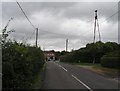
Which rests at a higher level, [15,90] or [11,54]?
[11,54]

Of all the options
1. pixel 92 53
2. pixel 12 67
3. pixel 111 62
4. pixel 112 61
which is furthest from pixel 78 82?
pixel 92 53

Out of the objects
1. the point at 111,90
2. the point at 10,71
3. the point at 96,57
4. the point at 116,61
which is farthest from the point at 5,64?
the point at 96,57

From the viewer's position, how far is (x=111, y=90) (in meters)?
19.0

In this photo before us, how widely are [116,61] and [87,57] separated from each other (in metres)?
38.4

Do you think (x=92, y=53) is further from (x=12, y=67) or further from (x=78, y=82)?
(x=12, y=67)

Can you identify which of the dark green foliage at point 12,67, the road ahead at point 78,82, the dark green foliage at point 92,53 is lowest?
the road ahead at point 78,82

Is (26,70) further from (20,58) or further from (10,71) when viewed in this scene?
(10,71)

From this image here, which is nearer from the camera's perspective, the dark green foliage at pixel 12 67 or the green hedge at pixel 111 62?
the dark green foliage at pixel 12 67

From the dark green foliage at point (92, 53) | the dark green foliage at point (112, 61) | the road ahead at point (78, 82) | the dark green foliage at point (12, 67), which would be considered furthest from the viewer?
the dark green foliage at point (92, 53)

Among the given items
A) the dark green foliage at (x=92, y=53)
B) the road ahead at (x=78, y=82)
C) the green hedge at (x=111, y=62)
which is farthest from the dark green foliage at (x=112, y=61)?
the dark green foliage at (x=92, y=53)

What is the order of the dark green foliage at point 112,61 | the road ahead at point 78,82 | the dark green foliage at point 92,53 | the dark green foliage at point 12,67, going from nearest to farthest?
the dark green foliage at point 12,67
the road ahead at point 78,82
the dark green foliage at point 112,61
the dark green foliage at point 92,53

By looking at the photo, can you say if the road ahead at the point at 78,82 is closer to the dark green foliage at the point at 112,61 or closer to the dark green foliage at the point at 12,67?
the dark green foliage at the point at 12,67

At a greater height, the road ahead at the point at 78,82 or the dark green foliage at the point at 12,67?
the dark green foliage at the point at 12,67

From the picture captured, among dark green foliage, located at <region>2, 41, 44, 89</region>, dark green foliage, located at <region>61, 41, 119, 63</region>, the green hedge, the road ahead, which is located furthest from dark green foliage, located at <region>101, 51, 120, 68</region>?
dark green foliage, located at <region>2, 41, 44, 89</region>
